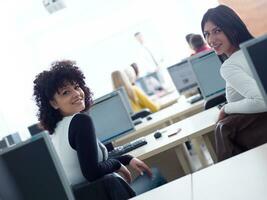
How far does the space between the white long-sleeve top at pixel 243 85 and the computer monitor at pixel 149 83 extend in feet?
24.6

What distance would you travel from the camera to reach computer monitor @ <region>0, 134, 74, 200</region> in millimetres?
1762

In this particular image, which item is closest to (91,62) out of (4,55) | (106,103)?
(4,55)

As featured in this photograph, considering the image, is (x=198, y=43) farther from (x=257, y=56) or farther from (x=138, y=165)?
(x=257, y=56)

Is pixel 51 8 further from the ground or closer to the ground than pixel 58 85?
further from the ground

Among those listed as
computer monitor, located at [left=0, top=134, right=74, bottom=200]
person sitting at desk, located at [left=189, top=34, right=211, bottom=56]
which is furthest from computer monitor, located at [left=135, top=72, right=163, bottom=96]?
computer monitor, located at [left=0, top=134, right=74, bottom=200]

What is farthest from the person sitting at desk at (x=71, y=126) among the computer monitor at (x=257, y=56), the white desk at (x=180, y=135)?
the computer monitor at (x=257, y=56)

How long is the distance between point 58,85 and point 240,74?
100 centimetres

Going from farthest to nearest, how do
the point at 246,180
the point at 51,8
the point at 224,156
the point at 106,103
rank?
the point at 51,8 → the point at 106,103 → the point at 224,156 → the point at 246,180

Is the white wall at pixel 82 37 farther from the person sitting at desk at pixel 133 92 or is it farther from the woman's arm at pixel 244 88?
the woman's arm at pixel 244 88

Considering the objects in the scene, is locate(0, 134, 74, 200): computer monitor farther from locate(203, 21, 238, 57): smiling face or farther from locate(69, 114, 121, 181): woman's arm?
locate(203, 21, 238, 57): smiling face

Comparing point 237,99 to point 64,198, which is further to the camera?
point 237,99

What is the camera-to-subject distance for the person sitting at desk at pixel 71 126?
2.15 meters

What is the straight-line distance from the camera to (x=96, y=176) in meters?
2.15

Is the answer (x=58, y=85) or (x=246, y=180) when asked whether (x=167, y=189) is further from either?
(x=58, y=85)
